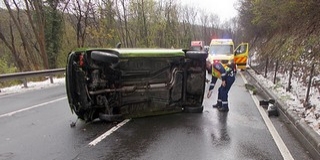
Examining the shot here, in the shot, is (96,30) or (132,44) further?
(132,44)

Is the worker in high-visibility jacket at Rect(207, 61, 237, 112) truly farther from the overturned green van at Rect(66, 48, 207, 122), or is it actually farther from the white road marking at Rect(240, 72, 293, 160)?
the white road marking at Rect(240, 72, 293, 160)

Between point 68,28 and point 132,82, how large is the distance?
25825 mm

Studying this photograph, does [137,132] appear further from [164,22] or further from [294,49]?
[164,22]

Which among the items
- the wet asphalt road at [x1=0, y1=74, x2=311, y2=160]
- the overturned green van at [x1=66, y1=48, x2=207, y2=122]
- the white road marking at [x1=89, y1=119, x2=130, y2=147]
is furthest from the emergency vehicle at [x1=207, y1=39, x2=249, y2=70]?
the white road marking at [x1=89, y1=119, x2=130, y2=147]

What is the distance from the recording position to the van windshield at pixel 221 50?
2141 centimetres

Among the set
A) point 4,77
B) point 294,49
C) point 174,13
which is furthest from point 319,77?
point 174,13

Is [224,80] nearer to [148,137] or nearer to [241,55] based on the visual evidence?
[148,137]

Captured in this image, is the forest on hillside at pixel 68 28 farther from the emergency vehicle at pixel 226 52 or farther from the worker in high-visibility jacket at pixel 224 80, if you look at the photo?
the worker in high-visibility jacket at pixel 224 80

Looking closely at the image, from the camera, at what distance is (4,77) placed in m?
12.8

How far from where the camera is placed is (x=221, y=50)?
21641 millimetres

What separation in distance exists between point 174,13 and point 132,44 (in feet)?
39.8

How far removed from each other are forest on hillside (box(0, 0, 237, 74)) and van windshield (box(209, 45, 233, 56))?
11129 mm

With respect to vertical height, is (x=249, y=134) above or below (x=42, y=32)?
below

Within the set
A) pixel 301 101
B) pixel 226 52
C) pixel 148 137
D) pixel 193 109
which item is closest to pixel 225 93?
pixel 193 109
